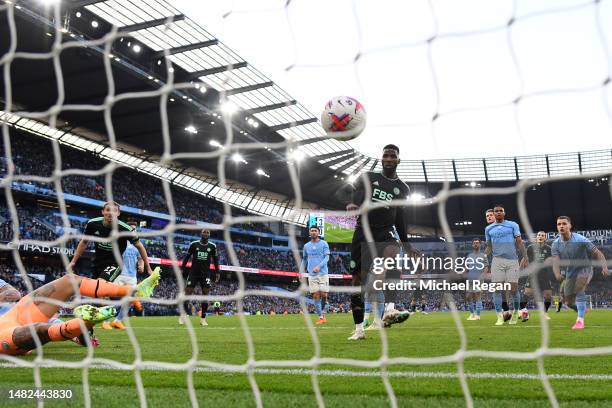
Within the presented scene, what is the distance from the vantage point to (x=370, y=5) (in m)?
2.77

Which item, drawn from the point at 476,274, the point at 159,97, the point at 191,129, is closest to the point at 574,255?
the point at 476,274

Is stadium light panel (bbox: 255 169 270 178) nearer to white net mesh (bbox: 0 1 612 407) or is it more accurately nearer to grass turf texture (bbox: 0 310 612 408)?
grass turf texture (bbox: 0 310 612 408)

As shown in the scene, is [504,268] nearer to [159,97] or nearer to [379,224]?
[379,224]

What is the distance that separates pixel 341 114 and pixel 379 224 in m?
1.98

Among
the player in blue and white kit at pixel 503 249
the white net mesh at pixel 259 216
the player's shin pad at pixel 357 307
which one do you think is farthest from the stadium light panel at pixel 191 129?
the white net mesh at pixel 259 216

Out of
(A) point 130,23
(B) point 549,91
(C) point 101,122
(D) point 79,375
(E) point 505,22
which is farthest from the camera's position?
(C) point 101,122

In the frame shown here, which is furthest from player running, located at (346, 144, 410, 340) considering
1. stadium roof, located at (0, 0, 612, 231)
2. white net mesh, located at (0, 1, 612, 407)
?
stadium roof, located at (0, 0, 612, 231)

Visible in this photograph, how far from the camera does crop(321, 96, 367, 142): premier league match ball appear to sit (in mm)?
4078

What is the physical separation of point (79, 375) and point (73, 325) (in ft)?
1.74

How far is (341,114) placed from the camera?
4203 mm

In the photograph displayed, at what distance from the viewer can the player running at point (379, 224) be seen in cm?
559

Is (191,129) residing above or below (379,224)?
above

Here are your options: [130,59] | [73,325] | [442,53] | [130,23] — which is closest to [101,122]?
[130,59]

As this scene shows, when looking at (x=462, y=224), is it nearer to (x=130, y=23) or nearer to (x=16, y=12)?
(x=130, y=23)
